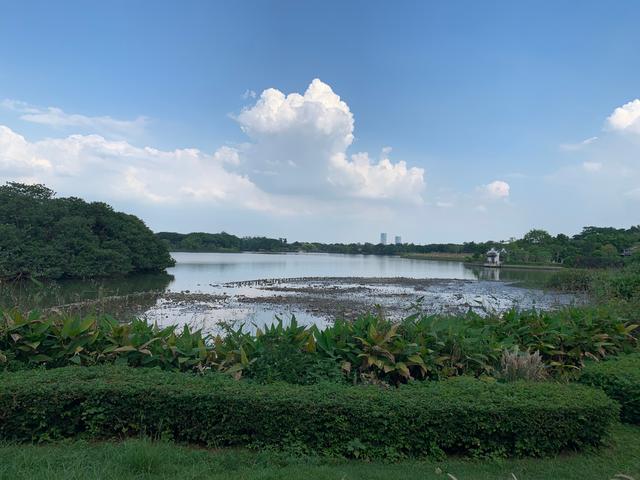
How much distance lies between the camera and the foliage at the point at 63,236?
33.4 metres

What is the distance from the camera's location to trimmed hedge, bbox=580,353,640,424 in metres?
4.39

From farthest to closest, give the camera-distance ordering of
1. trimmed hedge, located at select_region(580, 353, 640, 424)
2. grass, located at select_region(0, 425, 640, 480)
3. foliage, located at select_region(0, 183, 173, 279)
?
foliage, located at select_region(0, 183, 173, 279)
trimmed hedge, located at select_region(580, 353, 640, 424)
grass, located at select_region(0, 425, 640, 480)

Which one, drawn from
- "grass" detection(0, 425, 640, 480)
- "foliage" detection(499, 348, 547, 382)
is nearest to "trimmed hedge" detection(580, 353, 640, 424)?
"foliage" detection(499, 348, 547, 382)

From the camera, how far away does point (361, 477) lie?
3080mm

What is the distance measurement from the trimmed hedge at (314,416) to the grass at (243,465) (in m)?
0.15

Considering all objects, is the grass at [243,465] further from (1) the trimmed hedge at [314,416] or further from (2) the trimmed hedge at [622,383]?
(2) the trimmed hedge at [622,383]

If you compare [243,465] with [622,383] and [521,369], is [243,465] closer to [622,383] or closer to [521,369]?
[521,369]

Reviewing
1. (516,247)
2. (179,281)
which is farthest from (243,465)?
(516,247)

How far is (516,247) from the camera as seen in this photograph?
277 ft

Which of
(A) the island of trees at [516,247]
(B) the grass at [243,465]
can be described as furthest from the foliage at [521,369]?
(A) the island of trees at [516,247]

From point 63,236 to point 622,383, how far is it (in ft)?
134

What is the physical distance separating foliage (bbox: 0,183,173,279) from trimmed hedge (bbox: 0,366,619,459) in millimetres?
31573

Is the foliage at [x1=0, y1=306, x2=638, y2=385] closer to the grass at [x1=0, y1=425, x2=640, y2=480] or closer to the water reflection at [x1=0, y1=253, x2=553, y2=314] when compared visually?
the grass at [x1=0, y1=425, x2=640, y2=480]

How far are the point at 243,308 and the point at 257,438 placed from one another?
16.5 m
